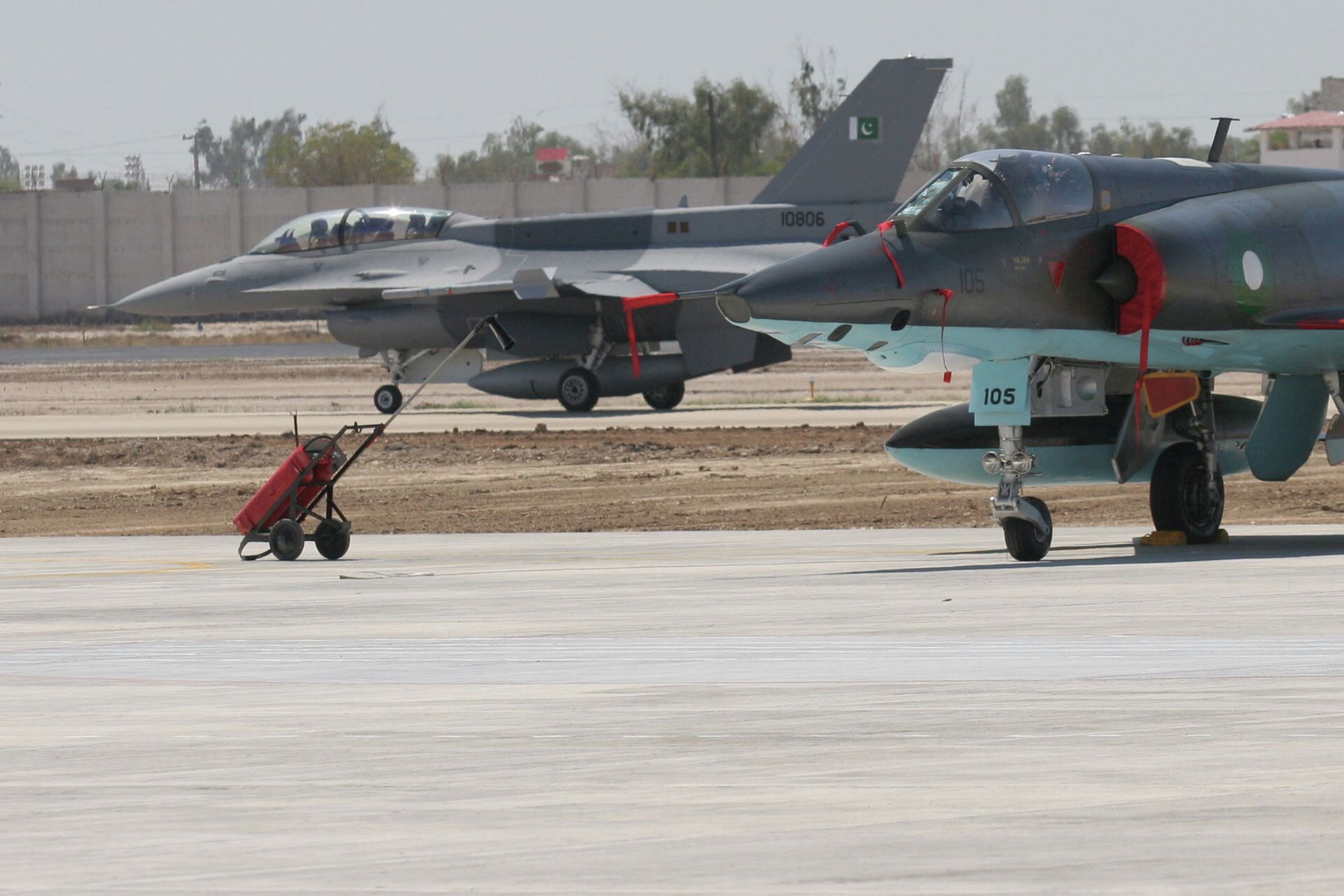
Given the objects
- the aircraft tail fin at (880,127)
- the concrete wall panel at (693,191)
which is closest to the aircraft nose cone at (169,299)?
the aircraft tail fin at (880,127)

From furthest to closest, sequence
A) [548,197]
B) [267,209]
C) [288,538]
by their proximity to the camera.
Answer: [267,209]
[548,197]
[288,538]

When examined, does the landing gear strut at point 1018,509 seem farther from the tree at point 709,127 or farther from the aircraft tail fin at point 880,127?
the tree at point 709,127

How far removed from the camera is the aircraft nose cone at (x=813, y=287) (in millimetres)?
13430

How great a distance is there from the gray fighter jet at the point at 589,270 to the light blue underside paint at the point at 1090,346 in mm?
18783

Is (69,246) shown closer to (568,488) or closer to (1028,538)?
(568,488)

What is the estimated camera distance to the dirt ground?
20469mm

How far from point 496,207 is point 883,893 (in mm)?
92051

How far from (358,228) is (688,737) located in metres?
31.6

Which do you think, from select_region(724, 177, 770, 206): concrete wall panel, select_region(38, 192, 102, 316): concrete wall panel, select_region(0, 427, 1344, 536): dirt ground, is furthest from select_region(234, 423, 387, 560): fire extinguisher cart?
select_region(38, 192, 102, 316): concrete wall panel

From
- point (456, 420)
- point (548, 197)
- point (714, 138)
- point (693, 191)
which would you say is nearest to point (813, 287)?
point (456, 420)

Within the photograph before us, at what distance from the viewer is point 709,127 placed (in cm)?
12650

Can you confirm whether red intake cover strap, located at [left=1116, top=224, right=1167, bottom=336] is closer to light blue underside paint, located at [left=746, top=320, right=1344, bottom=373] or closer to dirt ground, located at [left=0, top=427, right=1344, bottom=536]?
light blue underside paint, located at [left=746, top=320, right=1344, bottom=373]

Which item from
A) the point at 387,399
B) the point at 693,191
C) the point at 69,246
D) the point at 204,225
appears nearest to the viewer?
the point at 387,399

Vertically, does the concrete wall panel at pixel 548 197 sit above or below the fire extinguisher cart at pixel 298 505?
above
